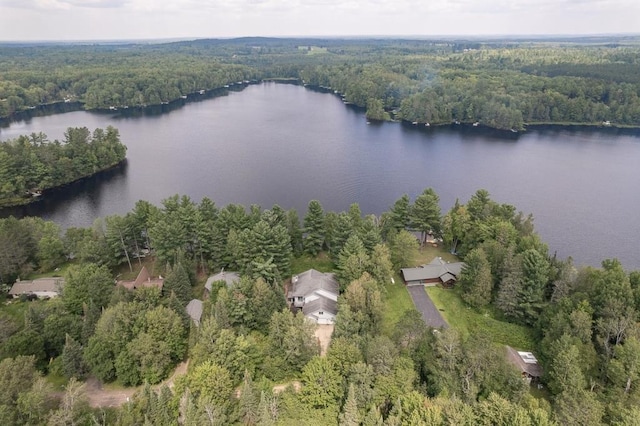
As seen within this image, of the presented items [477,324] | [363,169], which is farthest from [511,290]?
[363,169]

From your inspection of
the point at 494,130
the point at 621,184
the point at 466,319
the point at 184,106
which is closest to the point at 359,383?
the point at 466,319

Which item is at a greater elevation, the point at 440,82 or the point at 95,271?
the point at 440,82

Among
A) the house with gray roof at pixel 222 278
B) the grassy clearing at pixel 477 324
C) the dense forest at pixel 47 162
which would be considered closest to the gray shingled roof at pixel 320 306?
the house with gray roof at pixel 222 278

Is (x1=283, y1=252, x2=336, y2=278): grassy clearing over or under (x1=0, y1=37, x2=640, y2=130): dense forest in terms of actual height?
under

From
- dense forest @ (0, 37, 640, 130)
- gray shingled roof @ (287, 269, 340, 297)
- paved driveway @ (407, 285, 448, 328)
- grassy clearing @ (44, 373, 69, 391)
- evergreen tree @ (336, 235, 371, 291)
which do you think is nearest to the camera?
grassy clearing @ (44, 373, 69, 391)

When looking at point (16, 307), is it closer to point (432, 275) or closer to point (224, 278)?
point (224, 278)

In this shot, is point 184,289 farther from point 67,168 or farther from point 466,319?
point 67,168

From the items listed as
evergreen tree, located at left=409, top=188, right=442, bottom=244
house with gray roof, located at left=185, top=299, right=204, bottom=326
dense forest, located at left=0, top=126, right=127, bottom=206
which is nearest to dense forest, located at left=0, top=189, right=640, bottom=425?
house with gray roof, located at left=185, top=299, right=204, bottom=326

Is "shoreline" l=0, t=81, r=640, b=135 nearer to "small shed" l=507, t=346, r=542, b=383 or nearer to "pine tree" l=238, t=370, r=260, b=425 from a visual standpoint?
"small shed" l=507, t=346, r=542, b=383
